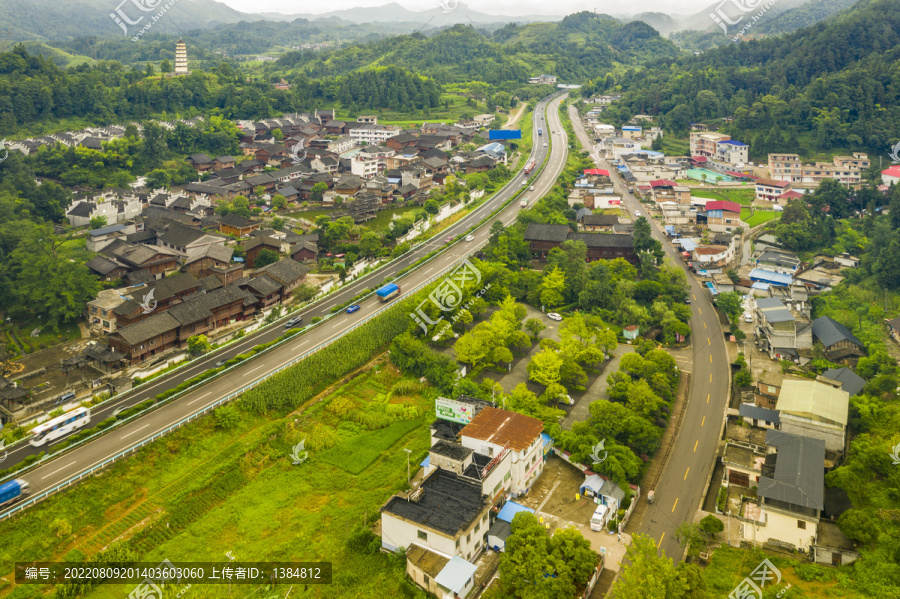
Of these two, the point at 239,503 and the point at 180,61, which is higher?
the point at 180,61

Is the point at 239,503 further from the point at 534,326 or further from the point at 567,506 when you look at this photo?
the point at 534,326

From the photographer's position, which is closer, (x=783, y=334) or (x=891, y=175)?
(x=783, y=334)

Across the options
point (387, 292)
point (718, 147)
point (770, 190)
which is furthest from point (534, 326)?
point (718, 147)

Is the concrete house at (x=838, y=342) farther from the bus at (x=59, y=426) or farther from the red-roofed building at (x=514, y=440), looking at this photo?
the bus at (x=59, y=426)

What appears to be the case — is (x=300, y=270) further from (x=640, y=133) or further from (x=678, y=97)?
(x=678, y=97)

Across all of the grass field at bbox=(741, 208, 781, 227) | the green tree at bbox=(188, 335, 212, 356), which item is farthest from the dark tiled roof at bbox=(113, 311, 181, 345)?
the grass field at bbox=(741, 208, 781, 227)

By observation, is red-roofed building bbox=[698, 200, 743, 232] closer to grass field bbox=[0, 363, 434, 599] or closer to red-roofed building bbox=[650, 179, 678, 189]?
red-roofed building bbox=[650, 179, 678, 189]
